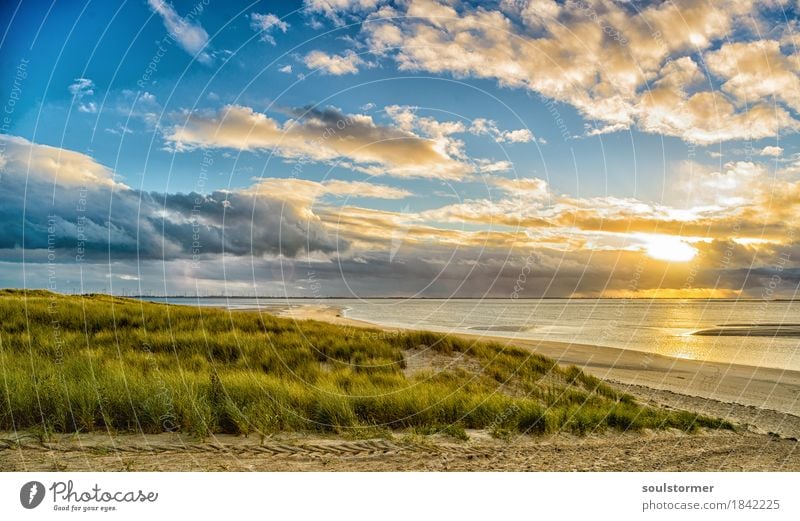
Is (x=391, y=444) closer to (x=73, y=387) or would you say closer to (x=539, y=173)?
(x=73, y=387)

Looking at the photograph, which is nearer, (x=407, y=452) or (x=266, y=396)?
(x=407, y=452)

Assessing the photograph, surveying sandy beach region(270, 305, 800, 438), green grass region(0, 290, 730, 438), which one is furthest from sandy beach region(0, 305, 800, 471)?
sandy beach region(270, 305, 800, 438)

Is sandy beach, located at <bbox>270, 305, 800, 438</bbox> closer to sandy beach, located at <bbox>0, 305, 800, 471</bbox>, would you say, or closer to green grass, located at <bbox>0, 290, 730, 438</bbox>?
green grass, located at <bbox>0, 290, 730, 438</bbox>
